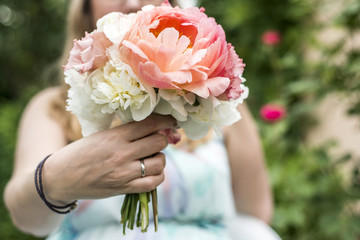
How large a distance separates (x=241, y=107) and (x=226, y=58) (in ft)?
2.35

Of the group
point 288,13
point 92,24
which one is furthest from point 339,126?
point 92,24

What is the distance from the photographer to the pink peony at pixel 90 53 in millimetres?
636

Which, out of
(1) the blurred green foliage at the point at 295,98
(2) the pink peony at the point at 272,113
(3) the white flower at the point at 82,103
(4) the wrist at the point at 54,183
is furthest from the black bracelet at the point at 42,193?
(2) the pink peony at the point at 272,113

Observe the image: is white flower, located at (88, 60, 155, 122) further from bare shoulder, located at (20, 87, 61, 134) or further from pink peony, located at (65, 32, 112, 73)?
bare shoulder, located at (20, 87, 61, 134)

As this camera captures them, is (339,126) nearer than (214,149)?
No

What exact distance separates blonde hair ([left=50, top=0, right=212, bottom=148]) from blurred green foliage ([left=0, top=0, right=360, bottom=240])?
380 mm

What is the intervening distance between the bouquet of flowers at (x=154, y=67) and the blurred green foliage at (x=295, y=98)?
3.33ft

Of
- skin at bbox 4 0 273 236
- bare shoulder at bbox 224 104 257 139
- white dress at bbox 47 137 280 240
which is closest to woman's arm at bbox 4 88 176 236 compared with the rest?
skin at bbox 4 0 273 236

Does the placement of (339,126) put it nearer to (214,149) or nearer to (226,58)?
(214,149)

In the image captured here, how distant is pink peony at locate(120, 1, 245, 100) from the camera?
60 centimetres

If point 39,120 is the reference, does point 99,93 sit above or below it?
above

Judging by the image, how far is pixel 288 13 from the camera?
9.32 ft

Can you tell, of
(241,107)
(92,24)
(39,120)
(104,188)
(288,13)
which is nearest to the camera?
(104,188)

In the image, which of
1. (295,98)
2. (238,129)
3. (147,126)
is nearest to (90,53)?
(147,126)
